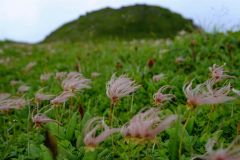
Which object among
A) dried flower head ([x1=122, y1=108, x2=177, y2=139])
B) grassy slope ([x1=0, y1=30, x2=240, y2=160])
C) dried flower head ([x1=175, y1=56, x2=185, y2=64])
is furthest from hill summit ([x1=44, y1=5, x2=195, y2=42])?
dried flower head ([x1=122, y1=108, x2=177, y2=139])

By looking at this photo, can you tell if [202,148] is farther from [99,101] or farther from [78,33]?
[78,33]

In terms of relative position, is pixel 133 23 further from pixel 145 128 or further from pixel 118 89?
pixel 145 128

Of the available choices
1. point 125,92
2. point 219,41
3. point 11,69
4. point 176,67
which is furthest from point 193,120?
point 11,69

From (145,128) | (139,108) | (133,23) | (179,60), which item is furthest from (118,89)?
(133,23)

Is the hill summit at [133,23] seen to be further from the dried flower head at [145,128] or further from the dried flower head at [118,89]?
the dried flower head at [145,128]

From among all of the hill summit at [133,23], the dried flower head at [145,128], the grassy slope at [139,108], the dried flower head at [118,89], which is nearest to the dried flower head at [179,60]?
the grassy slope at [139,108]

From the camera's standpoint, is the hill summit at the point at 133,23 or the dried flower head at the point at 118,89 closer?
the dried flower head at the point at 118,89

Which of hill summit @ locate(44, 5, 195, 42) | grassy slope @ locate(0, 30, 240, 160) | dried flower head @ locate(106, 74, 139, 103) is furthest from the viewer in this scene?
hill summit @ locate(44, 5, 195, 42)

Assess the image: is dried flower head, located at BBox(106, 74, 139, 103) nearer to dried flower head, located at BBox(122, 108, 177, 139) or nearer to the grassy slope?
the grassy slope
